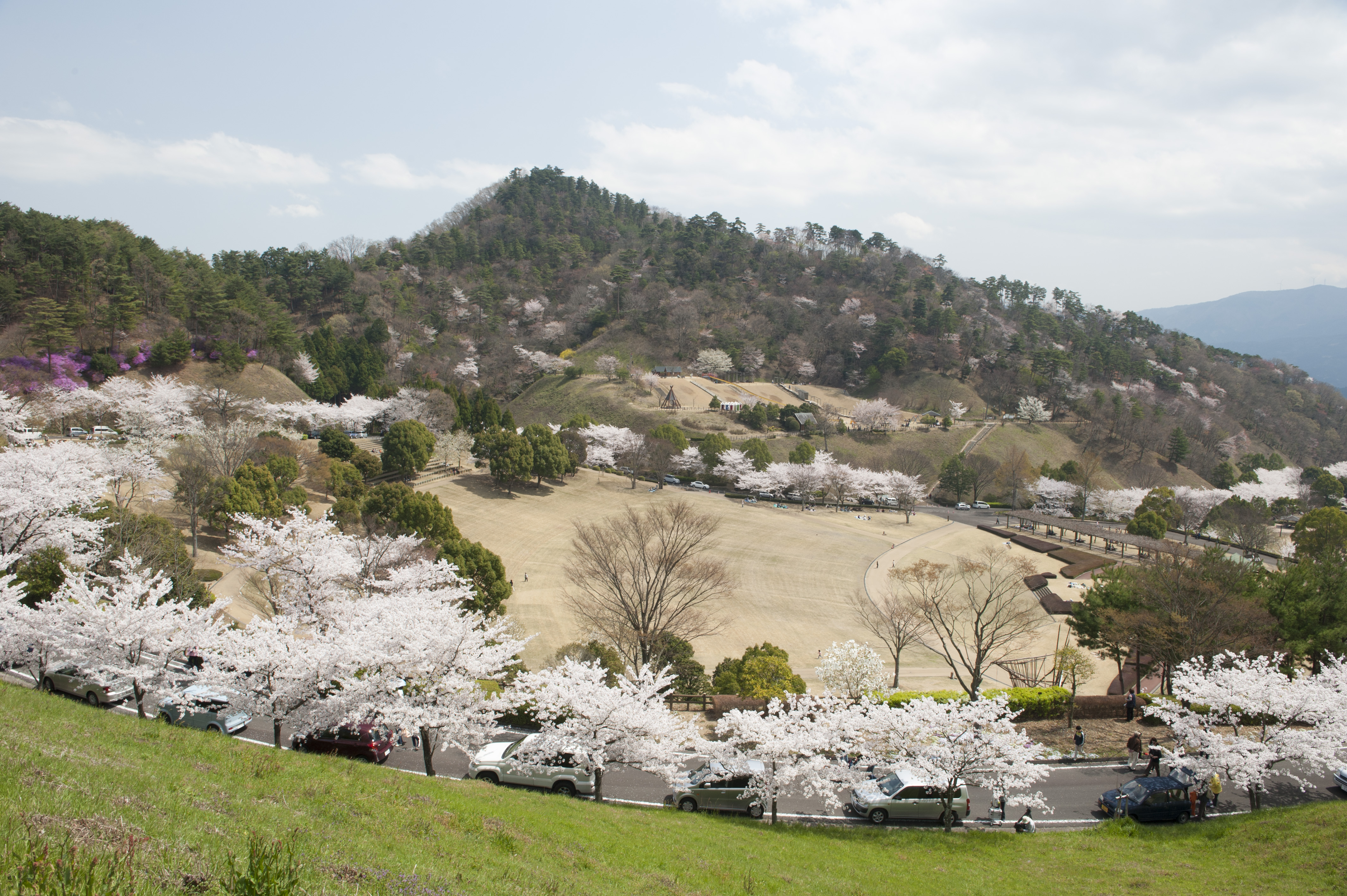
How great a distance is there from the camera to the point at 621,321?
10706 centimetres

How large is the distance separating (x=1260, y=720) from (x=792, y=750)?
15075mm

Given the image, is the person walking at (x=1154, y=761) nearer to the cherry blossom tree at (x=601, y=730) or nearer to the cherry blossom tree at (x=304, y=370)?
the cherry blossom tree at (x=601, y=730)

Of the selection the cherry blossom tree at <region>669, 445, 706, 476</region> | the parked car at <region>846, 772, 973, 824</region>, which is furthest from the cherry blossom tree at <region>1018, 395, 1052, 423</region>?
the parked car at <region>846, 772, 973, 824</region>

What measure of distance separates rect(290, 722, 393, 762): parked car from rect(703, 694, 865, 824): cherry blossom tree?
793cm

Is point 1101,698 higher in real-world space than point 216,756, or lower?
lower

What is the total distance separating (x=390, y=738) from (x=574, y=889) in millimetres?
10767

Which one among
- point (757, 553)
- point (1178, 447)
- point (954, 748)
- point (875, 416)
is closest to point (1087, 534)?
point (875, 416)

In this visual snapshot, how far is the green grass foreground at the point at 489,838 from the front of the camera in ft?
19.1

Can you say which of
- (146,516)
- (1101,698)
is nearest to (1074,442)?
(1101,698)

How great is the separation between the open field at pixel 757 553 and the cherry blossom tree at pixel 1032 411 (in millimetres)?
37956

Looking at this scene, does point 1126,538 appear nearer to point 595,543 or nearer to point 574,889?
point 595,543

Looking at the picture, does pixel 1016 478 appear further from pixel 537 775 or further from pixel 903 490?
pixel 537 775

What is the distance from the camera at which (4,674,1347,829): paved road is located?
15.5 metres

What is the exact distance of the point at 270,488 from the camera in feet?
115
